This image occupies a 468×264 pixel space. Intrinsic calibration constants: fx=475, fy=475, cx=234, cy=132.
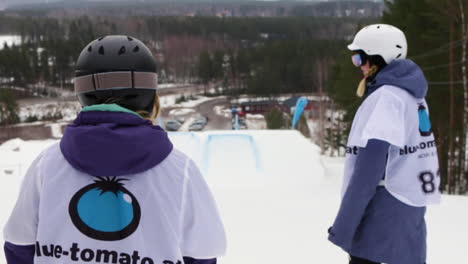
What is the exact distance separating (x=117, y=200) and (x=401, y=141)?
114 cm

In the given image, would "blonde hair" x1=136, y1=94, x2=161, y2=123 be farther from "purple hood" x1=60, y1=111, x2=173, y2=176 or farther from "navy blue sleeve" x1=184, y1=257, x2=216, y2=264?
"navy blue sleeve" x1=184, y1=257, x2=216, y2=264

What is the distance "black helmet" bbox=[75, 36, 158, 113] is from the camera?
4.10ft

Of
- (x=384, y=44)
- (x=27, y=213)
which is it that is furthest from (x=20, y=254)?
(x=384, y=44)

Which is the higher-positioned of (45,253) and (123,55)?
(123,55)

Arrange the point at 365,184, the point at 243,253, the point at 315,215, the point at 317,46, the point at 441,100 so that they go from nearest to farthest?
the point at 365,184, the point at 243,253, the point at 315,215, the point at 441,100, the point at 317,46

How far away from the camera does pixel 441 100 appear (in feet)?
51.5

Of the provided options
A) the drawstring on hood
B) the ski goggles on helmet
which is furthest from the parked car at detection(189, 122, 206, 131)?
the drawstring on hood

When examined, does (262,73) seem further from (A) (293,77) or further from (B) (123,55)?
(B) (123,55)

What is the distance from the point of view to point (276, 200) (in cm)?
622

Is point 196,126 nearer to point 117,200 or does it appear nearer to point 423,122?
point 423,122

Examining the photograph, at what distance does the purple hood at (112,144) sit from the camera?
3.55ft

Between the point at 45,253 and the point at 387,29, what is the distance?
1.66m

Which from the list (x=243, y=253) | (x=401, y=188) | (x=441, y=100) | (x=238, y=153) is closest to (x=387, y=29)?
(x=401, y=188)

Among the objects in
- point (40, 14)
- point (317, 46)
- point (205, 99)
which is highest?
point (40, 14)
